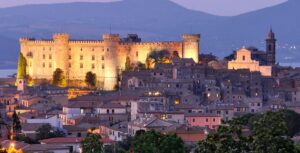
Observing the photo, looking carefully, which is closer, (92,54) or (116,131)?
(116,131)

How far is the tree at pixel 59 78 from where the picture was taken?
8229 cm

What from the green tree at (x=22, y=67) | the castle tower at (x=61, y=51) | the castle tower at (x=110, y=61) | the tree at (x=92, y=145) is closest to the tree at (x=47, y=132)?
the tree at (x=92, y=145)

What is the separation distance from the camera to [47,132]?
5394 centimetres

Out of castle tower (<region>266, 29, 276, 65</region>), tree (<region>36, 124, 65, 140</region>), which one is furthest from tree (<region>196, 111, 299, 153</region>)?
castle tower (<region>266, 29, 276, 65</region>)

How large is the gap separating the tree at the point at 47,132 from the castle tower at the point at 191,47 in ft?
92.3

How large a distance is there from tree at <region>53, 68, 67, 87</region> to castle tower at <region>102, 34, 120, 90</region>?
3287 millimetres

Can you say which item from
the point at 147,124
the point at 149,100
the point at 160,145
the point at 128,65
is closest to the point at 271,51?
the point at 128,65

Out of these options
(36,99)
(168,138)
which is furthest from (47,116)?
(168,138)

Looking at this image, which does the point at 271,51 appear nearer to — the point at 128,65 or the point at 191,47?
the point at 191,47

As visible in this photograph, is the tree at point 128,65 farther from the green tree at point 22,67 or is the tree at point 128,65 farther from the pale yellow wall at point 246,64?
the green tree at point 22,67

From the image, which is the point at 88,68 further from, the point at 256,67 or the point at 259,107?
the point at 259,107

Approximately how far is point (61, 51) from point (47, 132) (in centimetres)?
3187

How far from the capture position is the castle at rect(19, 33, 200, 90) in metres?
82.9

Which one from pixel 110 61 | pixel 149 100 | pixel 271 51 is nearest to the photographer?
pixel 149 100
